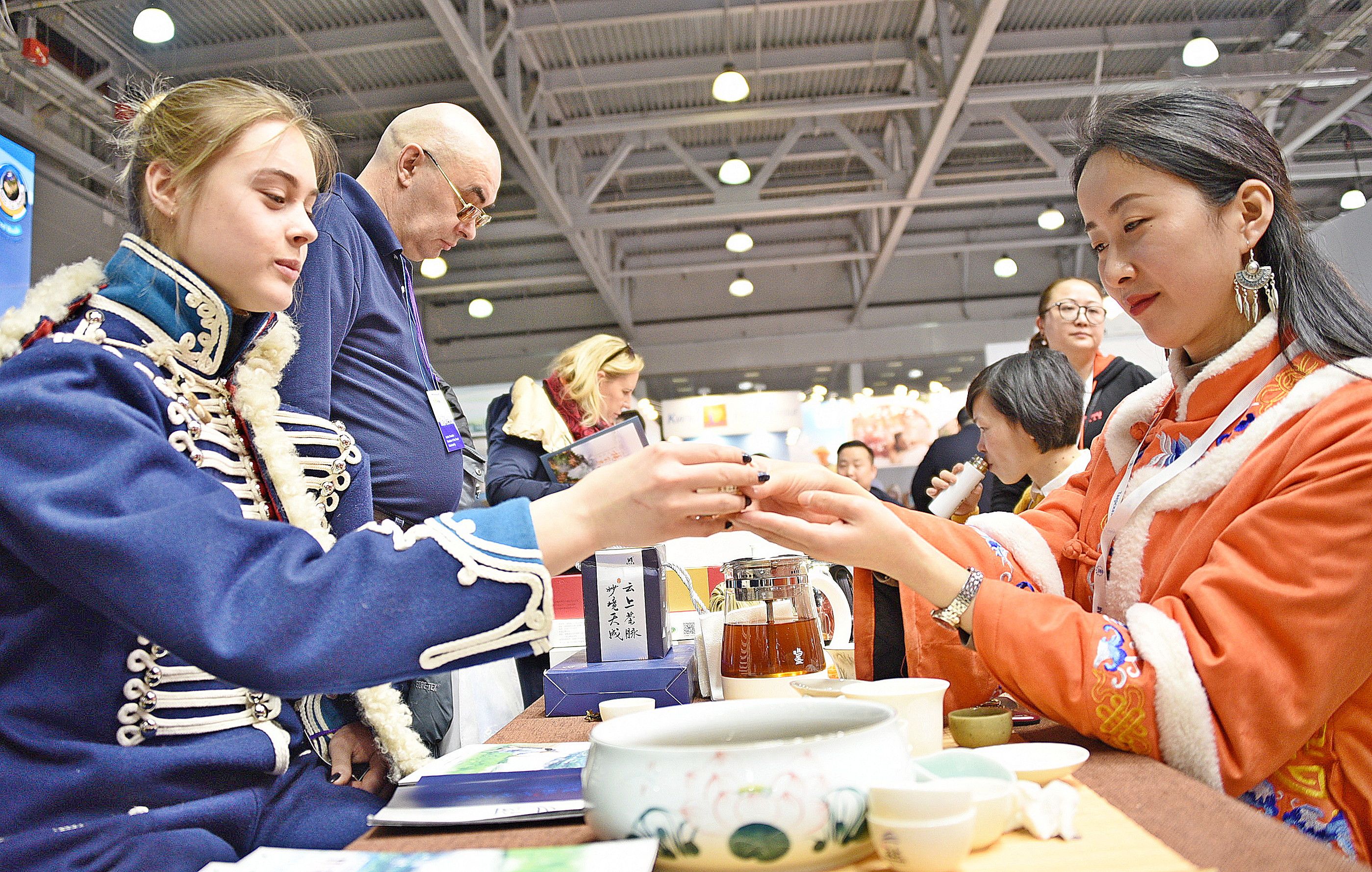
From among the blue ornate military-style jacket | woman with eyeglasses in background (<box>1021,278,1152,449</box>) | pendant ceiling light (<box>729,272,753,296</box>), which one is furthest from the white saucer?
pendant ceiling light (<box>729,272,753,296</box>)

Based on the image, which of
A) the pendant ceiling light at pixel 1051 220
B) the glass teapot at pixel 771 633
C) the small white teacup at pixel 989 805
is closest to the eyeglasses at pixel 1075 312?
the glass teapot at pixel 771 633

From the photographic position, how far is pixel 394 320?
1842 millimetres

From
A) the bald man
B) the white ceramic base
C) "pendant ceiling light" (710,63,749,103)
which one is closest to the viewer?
the white ceramic base

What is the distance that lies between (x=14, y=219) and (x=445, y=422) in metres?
4.03

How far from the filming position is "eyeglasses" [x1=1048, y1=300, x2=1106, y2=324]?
3.41 meters

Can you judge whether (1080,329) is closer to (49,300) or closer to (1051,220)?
(49,300)

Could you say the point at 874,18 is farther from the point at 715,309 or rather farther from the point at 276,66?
the point at 715,309

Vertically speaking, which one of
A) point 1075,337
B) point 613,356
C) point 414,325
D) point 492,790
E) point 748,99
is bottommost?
point 492,790

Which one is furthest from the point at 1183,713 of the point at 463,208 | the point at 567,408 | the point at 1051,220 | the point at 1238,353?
the point at 1051,220

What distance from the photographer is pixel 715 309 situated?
1266cm

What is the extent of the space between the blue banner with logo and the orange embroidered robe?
16.2ft

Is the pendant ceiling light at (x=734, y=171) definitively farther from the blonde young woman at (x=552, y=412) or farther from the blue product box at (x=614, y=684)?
the blue product box at (x=614, y=684)

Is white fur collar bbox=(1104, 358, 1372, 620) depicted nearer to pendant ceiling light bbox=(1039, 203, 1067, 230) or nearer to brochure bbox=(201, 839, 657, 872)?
brochure bbox=(201, 839, 657, 872)

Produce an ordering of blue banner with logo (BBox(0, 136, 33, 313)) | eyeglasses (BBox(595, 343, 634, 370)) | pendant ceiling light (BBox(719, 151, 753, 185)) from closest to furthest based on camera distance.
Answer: eyeglasses (BBox(595, 343, 634, 370)) < blue banner with logo (BBox(0, 136, 33, 313)) < pendant ceiling light (BBox(719, 151, 753, 185))
